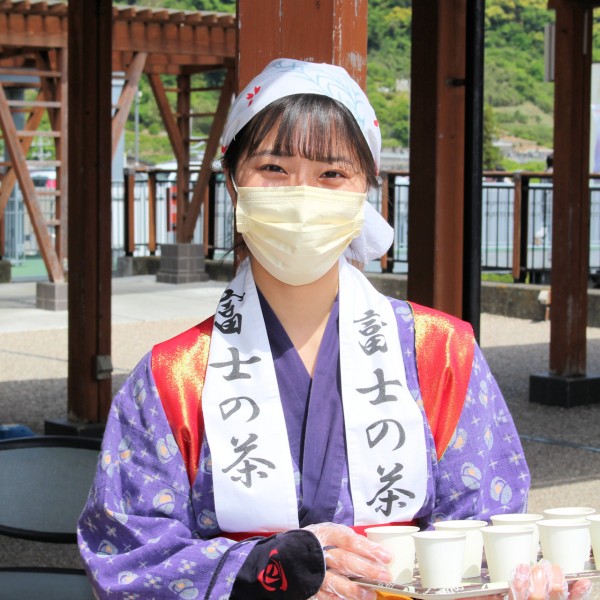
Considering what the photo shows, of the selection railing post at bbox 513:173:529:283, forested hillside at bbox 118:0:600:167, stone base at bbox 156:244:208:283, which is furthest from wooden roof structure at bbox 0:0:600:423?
forested hillside at bbox 118:0:600:167

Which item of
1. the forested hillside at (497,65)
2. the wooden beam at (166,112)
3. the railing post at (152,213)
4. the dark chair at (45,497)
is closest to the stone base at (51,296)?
the wooden beam at (166,112)

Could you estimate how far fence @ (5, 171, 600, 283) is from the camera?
43.4ft

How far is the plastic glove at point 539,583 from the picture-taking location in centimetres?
178

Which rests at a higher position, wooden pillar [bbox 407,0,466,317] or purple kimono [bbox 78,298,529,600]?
wooden pillar [bbox 407,0,466,317]

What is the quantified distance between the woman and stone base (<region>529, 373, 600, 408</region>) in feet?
19.8

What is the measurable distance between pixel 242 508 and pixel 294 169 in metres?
0.56

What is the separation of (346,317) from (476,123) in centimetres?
266

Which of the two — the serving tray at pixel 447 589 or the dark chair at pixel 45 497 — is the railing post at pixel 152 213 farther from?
the serving tray at pixel 447 589

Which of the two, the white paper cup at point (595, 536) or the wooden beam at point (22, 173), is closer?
the white paper cup at point (595, 536)

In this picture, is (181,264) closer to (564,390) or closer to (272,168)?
(564,390)

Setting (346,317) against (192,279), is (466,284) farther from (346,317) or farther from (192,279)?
(192,279)

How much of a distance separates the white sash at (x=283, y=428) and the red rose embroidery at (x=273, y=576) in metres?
0.10

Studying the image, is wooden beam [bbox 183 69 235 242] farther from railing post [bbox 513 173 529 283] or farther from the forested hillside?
the forested hillside

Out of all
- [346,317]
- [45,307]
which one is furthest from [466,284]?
[45,307]
